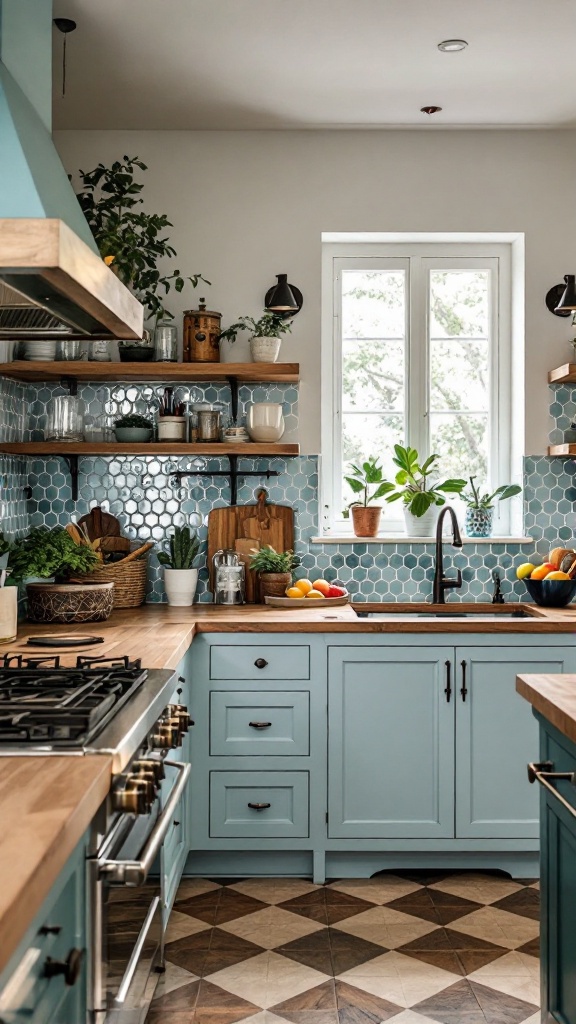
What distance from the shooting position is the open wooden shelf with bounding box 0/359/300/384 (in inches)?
153

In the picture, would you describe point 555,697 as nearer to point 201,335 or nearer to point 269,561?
point 269,561

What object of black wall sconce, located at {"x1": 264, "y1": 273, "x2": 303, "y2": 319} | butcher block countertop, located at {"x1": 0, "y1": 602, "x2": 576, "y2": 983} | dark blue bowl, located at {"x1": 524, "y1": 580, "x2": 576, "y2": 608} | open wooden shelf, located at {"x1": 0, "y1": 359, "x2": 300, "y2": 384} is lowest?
butcher block countertop, located at {"x1": 0, "y1": 602, "x2": 576, "y2": 983}

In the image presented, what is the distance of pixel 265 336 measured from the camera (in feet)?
13.5

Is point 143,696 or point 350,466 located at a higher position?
point 350,466

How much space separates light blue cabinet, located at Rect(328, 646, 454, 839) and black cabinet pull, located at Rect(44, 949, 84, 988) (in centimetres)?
213

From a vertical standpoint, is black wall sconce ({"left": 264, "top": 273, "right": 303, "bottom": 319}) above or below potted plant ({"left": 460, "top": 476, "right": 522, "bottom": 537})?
above

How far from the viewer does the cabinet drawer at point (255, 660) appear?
3627 millimetres

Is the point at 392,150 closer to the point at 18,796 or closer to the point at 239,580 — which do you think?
the point at 239,580

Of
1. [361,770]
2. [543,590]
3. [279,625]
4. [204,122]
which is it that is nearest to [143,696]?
[279,625]

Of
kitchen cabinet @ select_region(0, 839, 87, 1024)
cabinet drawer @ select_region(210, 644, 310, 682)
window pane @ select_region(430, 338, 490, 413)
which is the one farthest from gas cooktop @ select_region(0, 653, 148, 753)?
window pane @ select_region(430, 338, 490, 413)

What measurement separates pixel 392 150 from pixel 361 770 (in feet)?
8.62

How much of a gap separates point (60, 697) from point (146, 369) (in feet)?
6.94

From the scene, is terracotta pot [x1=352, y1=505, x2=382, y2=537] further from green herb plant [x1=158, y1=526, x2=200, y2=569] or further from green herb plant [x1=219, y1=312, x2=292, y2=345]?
green herb plant [x1=219, y1=312, x2=292, y2=345]

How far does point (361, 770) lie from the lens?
365cm
